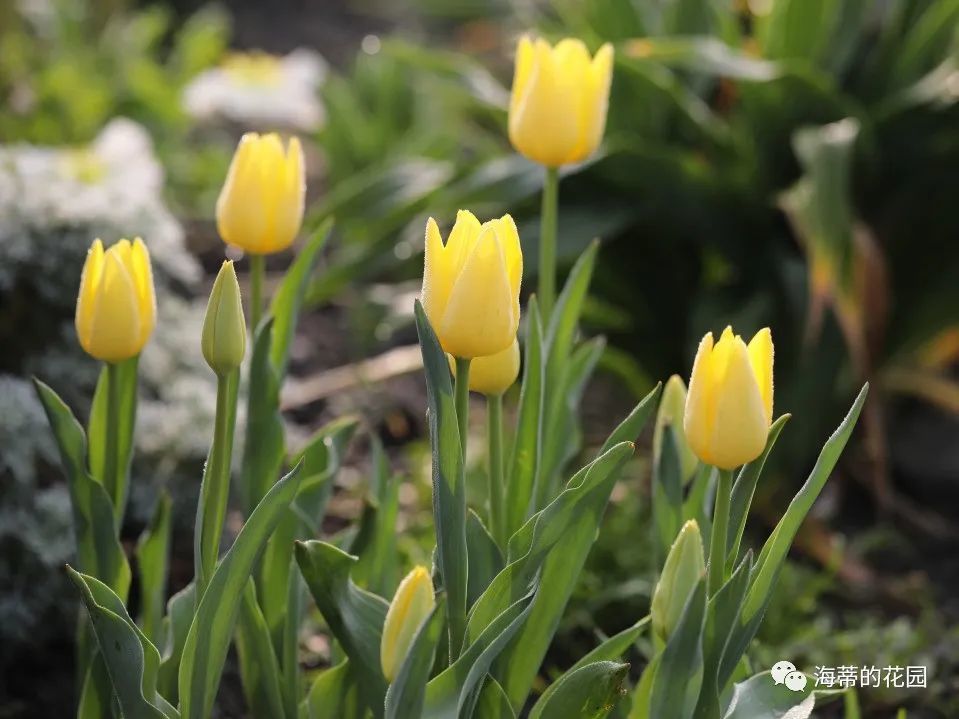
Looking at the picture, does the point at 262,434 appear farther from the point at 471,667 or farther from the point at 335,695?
the point at 471,667

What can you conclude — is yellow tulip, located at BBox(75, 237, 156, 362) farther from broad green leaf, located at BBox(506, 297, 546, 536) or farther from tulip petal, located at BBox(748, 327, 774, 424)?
tulip petal, located at BBox(748, 327, 774, 424)

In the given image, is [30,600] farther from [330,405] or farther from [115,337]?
[330,405]

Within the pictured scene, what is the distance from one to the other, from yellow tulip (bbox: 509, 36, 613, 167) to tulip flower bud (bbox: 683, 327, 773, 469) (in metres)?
0.37

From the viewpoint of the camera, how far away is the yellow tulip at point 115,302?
3.76ft

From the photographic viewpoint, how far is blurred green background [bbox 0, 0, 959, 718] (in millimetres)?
1844

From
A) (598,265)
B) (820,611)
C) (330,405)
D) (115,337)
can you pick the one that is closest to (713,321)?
(598,265)

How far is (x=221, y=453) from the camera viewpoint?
115 centimetres

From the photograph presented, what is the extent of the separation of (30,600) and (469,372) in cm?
83

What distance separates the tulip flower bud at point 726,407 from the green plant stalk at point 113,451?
0.54 metres

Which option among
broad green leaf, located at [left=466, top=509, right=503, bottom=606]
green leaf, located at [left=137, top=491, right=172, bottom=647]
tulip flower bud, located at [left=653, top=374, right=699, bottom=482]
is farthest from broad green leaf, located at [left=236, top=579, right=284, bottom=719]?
tulip flower bud, located at [left=653, top=374, right=699, bottom=482]

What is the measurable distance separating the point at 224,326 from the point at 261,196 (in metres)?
0.22

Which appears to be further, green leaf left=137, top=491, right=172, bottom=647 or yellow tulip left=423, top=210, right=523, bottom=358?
green leaf left=137, top=491, right=172, bottom=647

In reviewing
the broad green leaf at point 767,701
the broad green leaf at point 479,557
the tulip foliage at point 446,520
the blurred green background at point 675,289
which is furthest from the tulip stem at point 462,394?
the blurred green background at point 675,289

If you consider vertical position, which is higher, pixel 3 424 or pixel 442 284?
pixel 442 284
